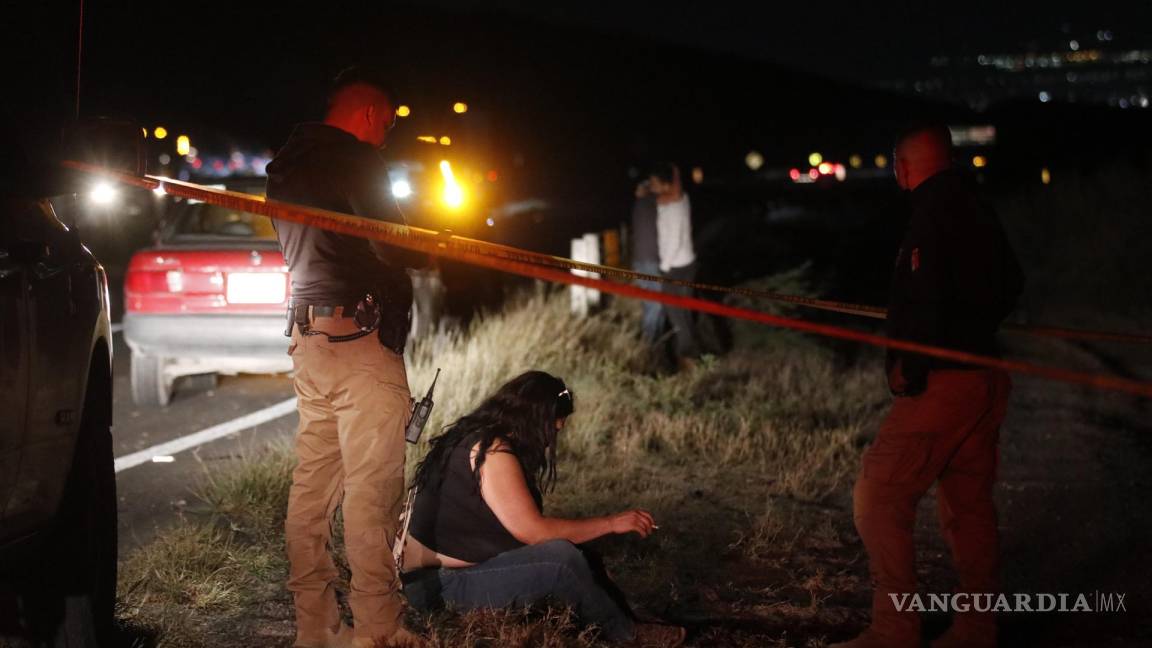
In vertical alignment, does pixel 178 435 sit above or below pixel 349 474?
below

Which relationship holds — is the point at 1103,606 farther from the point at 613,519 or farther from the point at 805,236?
the point at 805,236

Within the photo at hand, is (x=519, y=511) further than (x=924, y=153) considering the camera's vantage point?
Yes

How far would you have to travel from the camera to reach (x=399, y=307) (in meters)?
3.65

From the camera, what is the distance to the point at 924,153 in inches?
148

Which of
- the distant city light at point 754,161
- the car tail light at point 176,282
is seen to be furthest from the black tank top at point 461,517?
the distant city light at point 754,161

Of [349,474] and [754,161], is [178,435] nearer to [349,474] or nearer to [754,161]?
[349,474]

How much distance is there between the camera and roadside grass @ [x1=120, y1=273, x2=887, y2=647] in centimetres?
418

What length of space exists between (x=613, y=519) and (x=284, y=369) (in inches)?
188

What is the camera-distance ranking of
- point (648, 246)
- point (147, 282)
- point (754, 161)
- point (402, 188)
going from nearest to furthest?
point (147, 282) < point (402, 188) < point (648, 246) < point (754, 161)

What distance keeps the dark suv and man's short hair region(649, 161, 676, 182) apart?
6.31 meters

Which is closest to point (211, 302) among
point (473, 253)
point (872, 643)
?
point (473, 253)

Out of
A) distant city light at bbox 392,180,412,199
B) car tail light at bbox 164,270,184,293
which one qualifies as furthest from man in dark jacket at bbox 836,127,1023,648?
distant city light at bbox 392,180,412,199

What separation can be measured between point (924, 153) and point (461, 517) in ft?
6.43

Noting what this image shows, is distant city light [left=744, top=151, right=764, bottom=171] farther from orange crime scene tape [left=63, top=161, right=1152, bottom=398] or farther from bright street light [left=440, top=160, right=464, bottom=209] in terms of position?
orange crime scene tape [left=63, top=161, right=1152, bottom=398]
